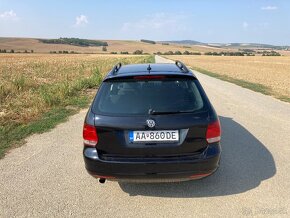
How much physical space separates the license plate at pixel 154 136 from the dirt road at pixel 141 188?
2.56 ft

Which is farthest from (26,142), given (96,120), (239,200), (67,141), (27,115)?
(239,200)

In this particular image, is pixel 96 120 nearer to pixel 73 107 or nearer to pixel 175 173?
pixel 175 173

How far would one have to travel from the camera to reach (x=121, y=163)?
11.7 ft

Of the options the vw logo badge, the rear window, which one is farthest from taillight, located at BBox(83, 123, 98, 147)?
the vw logo badge

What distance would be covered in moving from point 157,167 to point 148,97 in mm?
825

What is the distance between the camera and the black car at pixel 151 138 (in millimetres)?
3539

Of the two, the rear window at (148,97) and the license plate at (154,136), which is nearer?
the license plate at (154,136)

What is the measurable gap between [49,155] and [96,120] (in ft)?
6.99

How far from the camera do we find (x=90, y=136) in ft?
12.1

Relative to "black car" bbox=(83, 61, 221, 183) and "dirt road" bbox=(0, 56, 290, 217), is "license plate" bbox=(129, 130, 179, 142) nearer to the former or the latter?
"black car" bbox=(83, 61, 221, 183)

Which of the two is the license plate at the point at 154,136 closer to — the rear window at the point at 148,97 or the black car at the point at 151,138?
the black car at the point at 151,138

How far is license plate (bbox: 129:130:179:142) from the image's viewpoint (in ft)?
11.6

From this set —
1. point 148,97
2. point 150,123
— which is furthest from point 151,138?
point 148,97

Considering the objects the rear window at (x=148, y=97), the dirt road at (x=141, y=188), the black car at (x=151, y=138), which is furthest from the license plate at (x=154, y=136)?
the dirt road at (x=141, y=188)
